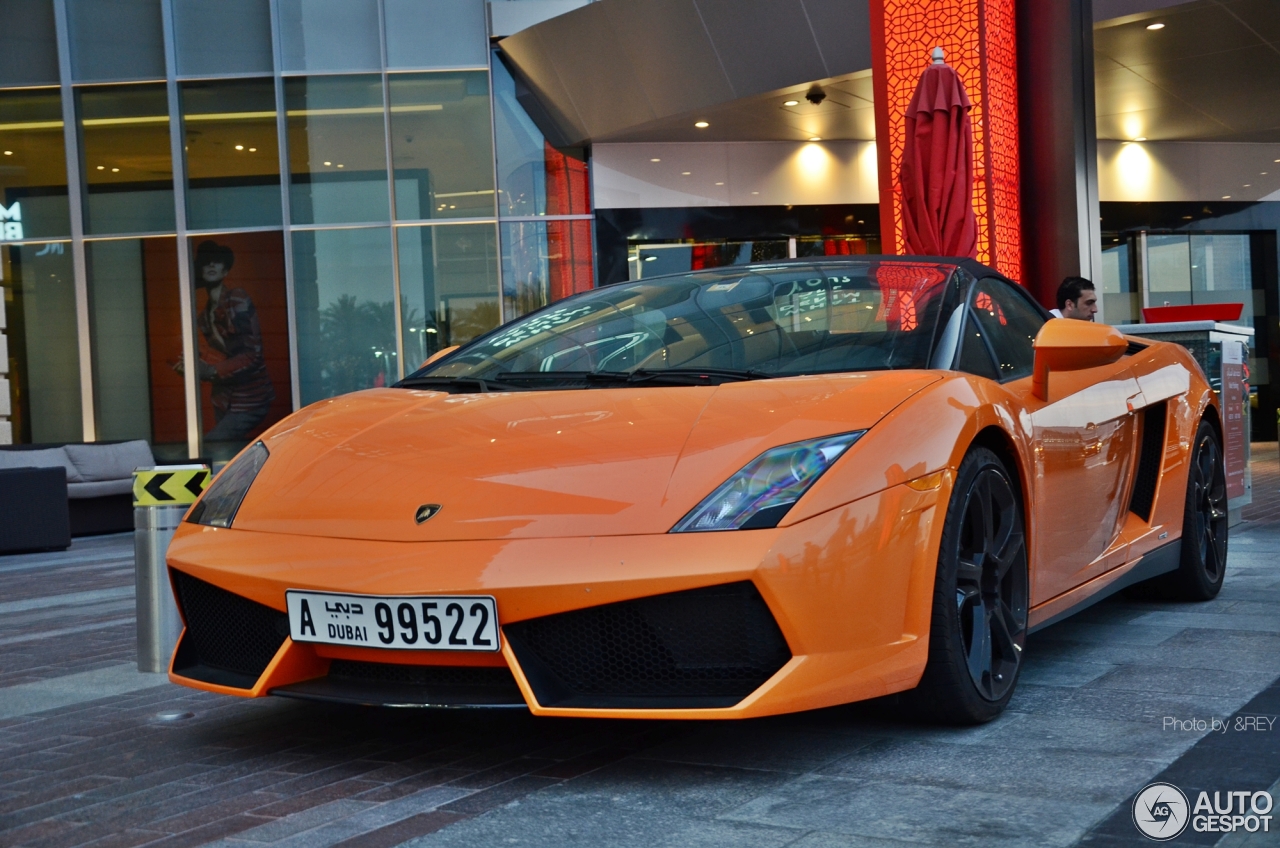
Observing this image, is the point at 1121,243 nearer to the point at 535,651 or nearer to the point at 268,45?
the point at 268,45

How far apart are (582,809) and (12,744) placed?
1.79 metres

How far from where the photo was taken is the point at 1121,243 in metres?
18.0

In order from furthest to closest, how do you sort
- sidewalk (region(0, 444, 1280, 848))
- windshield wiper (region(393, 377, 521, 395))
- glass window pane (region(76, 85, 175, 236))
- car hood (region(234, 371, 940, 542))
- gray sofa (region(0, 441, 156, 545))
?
glass window pane (region(76, 85, 175, 236)), gray sofa (region(0, 441, 156, 545)), windshield wiper (region(393, 377, 521, 395)), car hood (region(234, 371, 940, 542)), sidewalk (region(0, 444, 1280, 848))

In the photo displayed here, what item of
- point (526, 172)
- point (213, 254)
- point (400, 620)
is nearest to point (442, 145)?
point (526, 172)

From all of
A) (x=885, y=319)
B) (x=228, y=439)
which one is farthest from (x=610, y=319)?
(x=228, y=439)

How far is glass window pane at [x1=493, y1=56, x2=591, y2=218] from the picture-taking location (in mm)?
16969

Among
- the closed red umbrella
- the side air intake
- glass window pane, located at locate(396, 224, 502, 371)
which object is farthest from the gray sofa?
the side air intake

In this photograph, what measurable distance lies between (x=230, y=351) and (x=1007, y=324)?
49.2ft

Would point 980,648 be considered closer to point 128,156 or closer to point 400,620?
point 400,620

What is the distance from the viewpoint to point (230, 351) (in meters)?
17.4

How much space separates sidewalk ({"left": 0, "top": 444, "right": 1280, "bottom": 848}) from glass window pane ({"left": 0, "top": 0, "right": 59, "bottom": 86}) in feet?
51.3

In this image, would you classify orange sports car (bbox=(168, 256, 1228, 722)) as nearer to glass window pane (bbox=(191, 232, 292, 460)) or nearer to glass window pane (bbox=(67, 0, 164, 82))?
glass window pane (bbox=(191, 232, 292, 460))

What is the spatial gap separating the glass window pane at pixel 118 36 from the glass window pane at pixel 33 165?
757mm

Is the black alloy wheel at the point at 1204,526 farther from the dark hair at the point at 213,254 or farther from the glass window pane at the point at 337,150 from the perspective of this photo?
the dark hair at the point at 213,254
